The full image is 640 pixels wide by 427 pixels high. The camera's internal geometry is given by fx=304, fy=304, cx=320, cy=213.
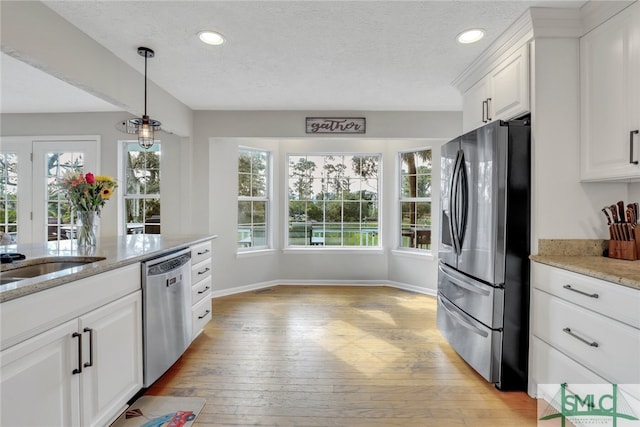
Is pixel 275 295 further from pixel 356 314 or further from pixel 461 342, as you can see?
pixel 461 342

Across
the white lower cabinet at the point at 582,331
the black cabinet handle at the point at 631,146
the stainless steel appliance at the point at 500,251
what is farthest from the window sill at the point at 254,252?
the black cabinet handle at the point at 631,146

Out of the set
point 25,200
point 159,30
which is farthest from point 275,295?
point 25,200

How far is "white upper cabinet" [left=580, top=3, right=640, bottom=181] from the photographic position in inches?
64.2

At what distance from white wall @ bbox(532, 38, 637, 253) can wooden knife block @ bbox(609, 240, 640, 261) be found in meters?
0.14

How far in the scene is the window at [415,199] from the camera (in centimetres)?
437

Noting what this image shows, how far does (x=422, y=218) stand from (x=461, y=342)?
231 centimetres

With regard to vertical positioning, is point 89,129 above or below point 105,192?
above

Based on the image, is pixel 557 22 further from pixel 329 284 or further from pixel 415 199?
pixel 329 284

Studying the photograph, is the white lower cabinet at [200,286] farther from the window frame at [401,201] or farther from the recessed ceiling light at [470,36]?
the window frame at [401,201]

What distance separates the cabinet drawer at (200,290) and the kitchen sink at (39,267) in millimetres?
920

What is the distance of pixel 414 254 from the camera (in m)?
4.40

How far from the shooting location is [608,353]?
143cm

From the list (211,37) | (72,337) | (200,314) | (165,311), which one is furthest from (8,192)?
(72,337)

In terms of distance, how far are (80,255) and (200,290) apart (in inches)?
41.6
